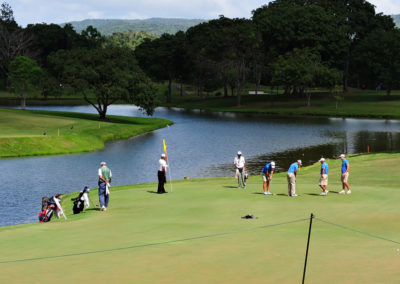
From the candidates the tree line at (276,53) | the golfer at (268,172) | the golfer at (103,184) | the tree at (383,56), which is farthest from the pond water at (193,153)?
the tree at (383,56)

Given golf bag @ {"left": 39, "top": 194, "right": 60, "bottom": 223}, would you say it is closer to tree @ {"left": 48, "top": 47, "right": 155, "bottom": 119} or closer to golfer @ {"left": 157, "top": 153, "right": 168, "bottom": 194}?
golfer @ {"left": 157, "top": 153, "right": 168, "bottom": 194}

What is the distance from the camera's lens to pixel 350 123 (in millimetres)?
111750

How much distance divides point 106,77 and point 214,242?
87847 millimetres

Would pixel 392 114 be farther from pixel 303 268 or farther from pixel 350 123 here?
pixel 303 268

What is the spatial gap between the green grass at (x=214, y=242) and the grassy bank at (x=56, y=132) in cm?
3857

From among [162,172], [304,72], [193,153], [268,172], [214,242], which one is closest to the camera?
[214,242]

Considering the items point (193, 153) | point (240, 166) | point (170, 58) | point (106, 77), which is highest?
point (170, 58)

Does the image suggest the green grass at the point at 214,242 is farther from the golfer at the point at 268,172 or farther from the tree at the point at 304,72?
the tree at the point at 304,72

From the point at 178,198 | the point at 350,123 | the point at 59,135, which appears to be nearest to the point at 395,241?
the point at 178,198

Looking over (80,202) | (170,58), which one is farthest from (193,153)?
(170,58)

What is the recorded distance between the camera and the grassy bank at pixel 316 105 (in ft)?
429

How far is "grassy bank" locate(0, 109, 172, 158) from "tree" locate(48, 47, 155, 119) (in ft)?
15.9

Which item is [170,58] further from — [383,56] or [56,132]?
[56,132]

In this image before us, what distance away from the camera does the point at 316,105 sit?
14250cm
